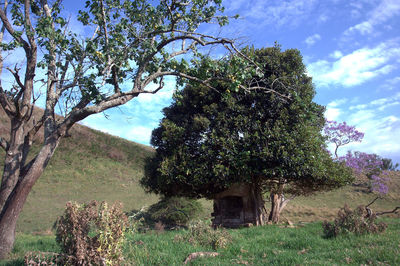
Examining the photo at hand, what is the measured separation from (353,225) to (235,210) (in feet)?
28.2

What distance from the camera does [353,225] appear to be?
8500 millimetres

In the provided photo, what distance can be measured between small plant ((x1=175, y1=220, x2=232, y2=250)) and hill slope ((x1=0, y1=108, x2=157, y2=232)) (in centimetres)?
1347

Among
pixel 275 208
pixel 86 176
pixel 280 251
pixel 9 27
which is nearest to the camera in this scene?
pixel 280 251

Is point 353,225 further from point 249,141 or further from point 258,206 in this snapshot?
point 258,206

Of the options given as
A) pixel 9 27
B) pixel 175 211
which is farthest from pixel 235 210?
pixel 9 27

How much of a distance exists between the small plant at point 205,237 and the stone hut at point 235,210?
6544mm

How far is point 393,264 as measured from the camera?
5379mm

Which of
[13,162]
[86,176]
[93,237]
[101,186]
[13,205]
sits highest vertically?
[86,176]

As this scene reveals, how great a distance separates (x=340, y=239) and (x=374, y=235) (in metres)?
1.05

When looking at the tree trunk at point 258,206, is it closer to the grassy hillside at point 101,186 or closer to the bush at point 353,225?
the grassy hillside at point 101,186

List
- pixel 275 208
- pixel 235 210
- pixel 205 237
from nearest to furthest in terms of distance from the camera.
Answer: pixel 205 237 → pixel 235 210 → pixel 275 208

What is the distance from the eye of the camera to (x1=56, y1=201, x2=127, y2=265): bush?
5.07m

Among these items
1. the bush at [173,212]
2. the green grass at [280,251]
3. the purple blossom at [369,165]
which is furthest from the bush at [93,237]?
the purple blossom at [369,165]

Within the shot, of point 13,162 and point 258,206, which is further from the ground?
point 13,162
